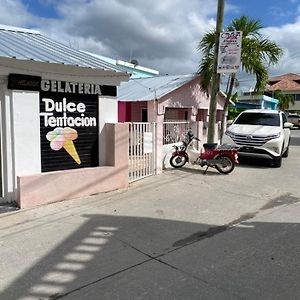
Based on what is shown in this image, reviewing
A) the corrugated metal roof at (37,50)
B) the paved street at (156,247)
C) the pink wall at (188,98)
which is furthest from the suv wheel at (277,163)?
the corrugated metal roof at (37,50)

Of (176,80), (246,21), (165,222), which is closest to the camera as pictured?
(165,222)

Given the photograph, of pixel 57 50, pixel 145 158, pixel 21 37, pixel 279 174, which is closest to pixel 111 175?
pixel 145 158

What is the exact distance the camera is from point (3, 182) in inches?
267

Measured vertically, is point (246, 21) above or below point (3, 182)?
above

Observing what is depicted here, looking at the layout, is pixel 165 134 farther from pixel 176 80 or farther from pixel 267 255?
pixel 267 255

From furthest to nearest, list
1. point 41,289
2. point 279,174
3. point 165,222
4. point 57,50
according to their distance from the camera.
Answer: point 279,174 → point 57,50 → point 165,222 → point 41,289

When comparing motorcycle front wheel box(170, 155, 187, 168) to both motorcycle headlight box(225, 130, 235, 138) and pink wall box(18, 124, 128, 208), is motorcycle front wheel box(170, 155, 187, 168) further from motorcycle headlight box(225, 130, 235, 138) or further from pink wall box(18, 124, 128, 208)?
pink wall box(18, 124, 128, 208)

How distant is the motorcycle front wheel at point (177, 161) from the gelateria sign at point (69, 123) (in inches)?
125

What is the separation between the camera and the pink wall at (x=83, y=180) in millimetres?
6602

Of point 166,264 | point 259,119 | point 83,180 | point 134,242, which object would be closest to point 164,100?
point 259,119

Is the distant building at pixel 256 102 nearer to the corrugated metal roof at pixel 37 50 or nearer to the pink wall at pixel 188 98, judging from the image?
the pink wall at pixel 188 98

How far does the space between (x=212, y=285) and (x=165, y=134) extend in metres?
7.18

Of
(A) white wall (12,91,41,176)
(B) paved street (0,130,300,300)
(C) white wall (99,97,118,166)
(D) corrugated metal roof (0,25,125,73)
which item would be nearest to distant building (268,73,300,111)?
(C) white wall (99,97,118,166)

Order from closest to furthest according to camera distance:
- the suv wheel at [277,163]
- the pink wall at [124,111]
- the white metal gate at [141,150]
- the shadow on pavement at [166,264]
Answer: the shadow on pavement at [166,264] < the white metal gate at [141,150] < the suv wheel at [277,163] < the pink wall at [124,111]
